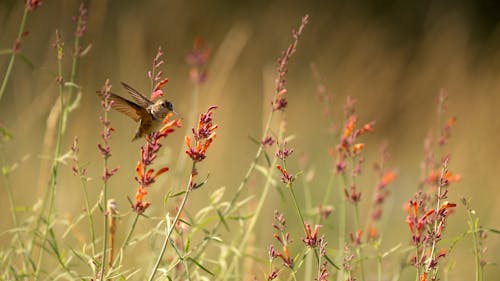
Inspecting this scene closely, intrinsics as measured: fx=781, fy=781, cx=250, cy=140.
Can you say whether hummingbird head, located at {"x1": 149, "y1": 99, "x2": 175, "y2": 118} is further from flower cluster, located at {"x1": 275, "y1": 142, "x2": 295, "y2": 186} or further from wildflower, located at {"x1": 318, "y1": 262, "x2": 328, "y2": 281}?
wildflower, located at {"x1": 318, "y1": 262, "x2": 328, "y2": 281}

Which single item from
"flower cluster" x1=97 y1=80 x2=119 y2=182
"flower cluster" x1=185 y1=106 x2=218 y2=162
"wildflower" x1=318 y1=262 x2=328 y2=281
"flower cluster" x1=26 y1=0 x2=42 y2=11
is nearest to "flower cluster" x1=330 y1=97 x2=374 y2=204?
"wildflower" x1=318 y1=262 x2=328 y2=281

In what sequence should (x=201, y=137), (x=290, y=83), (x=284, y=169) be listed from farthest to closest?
(x=290, y=83)
(x=284, y=169)
(x=201, y=137)

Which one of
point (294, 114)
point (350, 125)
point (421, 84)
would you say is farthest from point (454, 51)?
point (350, 125)

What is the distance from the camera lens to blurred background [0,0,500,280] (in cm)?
573

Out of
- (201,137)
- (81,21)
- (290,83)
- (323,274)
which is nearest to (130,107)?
(81,21)

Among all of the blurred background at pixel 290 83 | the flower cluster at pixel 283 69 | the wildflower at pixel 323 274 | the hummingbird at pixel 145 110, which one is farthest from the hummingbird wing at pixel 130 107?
the blurred background at pixel 290 83

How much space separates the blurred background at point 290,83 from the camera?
18.8 ft

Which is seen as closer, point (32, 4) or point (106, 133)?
point (106, 133)

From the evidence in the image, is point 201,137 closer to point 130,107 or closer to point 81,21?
point 130,107

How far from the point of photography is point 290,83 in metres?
9.79

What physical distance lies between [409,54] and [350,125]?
26.2 feet

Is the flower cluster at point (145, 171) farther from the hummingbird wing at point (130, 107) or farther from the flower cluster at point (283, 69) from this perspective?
the flower cluster at point (283, 69)

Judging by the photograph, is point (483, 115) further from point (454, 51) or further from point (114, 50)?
point (114, 50)

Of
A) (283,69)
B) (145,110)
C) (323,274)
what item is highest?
(283,69)
